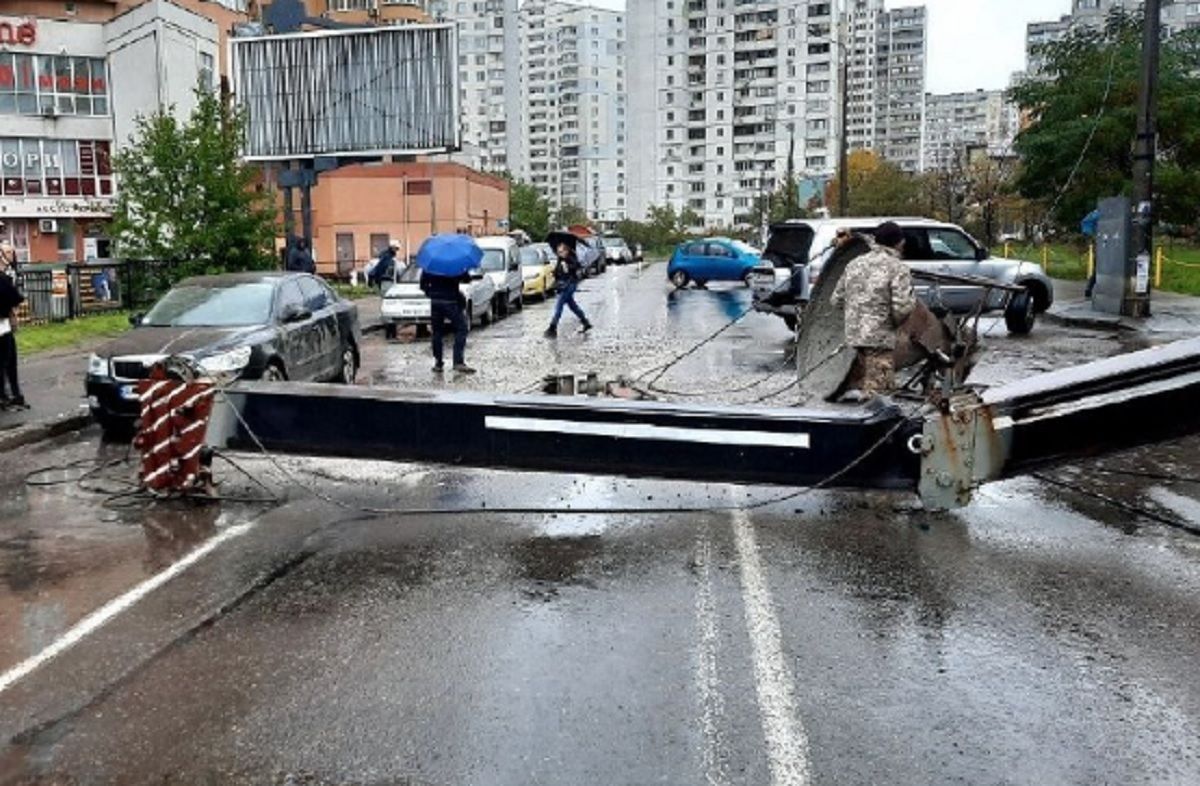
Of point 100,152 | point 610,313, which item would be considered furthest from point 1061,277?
point 100,152

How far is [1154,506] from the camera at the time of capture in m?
7.98

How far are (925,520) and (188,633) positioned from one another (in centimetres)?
468

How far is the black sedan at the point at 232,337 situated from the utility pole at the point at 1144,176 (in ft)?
47.5

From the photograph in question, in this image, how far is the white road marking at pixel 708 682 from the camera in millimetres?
4094

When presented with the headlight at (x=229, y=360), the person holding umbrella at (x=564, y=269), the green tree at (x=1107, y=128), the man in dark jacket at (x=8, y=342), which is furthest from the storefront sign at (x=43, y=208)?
the headlight at (x=229, y=360)

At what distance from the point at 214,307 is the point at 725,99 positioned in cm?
12328

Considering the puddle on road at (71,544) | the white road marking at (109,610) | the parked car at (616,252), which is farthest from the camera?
the parked car at (616,252)

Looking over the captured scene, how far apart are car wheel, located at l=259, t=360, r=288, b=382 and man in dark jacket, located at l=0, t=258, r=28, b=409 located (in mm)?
3163

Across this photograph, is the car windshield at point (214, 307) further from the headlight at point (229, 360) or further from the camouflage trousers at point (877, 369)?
the camouflage trousers at point (877, 369)

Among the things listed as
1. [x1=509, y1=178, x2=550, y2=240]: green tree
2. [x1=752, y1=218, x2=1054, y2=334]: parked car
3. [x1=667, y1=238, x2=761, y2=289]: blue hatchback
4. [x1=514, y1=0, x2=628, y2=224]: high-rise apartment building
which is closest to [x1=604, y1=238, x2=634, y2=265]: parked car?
[x1=509, y1=178, x2=550, y2=240]: green tree

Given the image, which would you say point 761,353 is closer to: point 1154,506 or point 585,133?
point 1154,506

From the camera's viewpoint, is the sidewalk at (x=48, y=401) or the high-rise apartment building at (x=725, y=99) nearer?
the sidewalk at (x=48, y=401)

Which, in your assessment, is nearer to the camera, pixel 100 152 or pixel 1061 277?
pixel 1061 277

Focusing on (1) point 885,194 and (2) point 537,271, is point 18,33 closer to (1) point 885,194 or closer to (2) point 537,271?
(2) point 537,271
